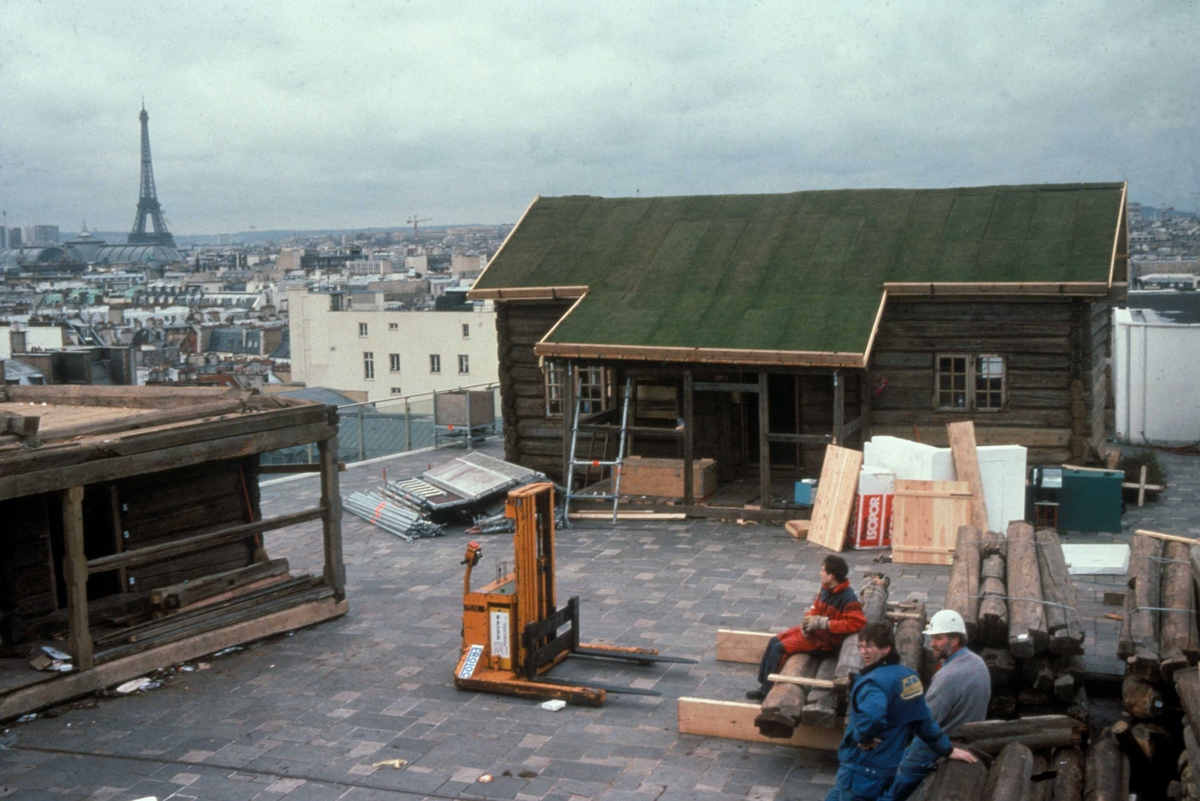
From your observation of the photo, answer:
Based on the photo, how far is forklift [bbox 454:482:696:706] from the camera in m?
11.7

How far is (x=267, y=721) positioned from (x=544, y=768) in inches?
115

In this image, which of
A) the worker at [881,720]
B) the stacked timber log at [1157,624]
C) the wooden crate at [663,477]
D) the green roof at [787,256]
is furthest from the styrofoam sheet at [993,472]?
the worker at [881,720]

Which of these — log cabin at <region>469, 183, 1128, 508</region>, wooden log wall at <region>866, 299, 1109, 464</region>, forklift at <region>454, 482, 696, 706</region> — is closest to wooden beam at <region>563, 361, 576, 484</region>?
log cabin at <region>469, 183, 1128, 508</region>

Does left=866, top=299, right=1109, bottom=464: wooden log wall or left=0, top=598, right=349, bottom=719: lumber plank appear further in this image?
left=866, top=299, right=1109, bottom=464: wooden log wall

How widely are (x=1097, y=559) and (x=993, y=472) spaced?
2065mm

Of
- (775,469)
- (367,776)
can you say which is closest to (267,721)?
(367,776)

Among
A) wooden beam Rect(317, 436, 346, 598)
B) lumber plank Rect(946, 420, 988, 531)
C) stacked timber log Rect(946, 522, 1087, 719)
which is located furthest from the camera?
lumber plank Rect(946, 420, 988, 531)

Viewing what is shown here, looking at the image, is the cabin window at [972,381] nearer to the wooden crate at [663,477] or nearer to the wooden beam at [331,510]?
the wooden crate at [663,477]

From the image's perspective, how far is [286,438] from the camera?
13695mm

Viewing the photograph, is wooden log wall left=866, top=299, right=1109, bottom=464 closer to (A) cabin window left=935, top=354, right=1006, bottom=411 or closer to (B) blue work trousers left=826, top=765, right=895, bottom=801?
(A) cabin window left=935, top=354, right=1006, bottom=411

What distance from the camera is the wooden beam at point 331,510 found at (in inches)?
563

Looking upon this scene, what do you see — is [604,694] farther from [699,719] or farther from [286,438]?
[286,438]

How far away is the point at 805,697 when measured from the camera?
990cm

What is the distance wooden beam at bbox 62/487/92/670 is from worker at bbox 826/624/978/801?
7.62 m
